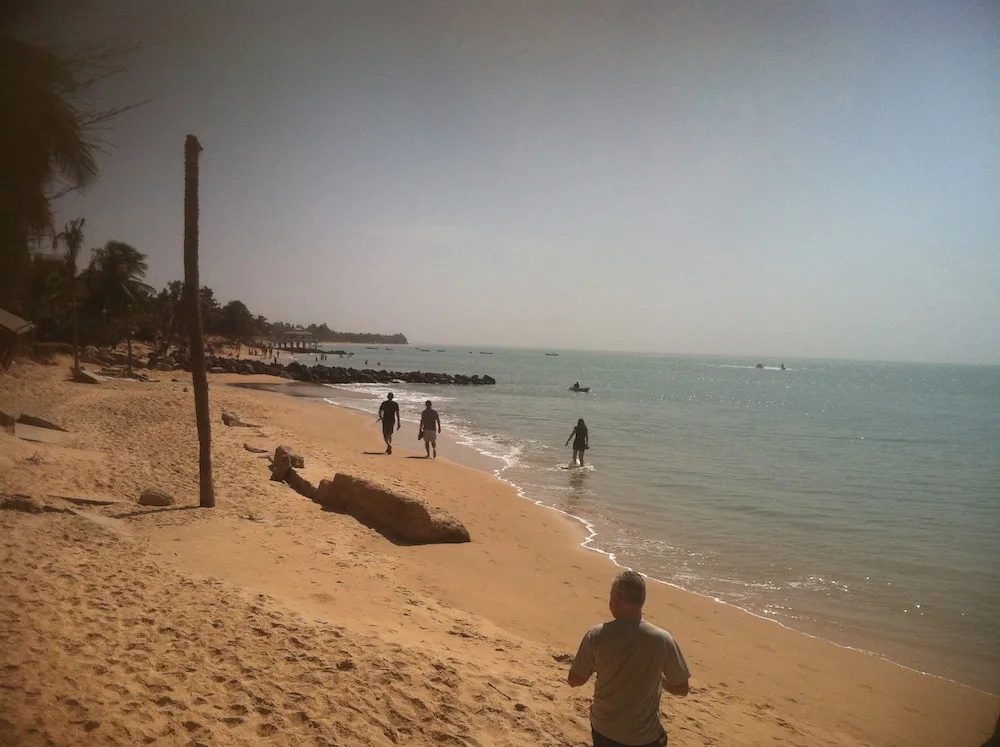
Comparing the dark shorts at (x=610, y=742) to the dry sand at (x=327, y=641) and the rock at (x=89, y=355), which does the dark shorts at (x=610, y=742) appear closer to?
the dry sand at (x=327, y=641)

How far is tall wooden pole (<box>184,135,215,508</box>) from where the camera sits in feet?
28.9

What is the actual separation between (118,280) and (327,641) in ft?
120

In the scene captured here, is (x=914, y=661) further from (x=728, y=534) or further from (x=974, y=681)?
(x=728, y=534)

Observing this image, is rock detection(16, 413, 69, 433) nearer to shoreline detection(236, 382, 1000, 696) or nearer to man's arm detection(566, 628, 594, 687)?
shoreline detection(236, 382, 1000, 696)

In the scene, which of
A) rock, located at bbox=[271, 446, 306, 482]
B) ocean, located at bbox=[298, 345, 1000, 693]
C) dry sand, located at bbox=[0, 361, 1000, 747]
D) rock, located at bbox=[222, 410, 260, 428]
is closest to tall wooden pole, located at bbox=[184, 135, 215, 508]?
dry sand, located at bbox=[0, 361, 1000, 747]

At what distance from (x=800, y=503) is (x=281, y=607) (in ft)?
46.9

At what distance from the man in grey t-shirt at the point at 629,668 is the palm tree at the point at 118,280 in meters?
36.9

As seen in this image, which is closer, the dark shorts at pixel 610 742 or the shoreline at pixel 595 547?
the dark shorts at pixel 610 742

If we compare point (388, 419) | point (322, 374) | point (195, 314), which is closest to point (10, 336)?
point (388, 419)

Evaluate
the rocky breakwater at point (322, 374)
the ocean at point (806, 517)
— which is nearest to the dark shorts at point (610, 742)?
the ocean at point (806, 517)

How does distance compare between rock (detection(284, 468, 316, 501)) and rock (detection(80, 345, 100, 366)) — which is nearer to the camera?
rock (detection(284, 468, 316, 501))

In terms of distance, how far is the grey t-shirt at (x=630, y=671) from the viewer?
2982 mm

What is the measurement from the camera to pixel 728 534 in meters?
12.1

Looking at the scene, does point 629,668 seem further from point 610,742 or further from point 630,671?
point 610,742
